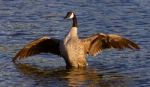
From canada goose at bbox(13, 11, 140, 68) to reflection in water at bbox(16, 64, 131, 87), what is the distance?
350 mm

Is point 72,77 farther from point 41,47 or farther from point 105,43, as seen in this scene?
point 41,47

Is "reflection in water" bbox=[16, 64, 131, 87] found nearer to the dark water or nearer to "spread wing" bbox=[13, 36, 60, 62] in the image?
the dark water

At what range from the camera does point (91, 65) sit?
18.2m

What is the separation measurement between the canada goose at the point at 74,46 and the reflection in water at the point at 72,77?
1.15 feet

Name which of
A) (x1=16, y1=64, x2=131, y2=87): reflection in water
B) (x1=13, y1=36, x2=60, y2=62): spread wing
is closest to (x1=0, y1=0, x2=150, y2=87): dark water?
(x1=16, y1=64, x2=131, y2=87): reflection in water

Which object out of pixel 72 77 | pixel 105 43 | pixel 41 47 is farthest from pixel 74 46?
pixel 72 77

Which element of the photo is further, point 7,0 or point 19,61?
point 7,0

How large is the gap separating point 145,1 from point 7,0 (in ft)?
14.3

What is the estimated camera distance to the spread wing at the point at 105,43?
1844 cm

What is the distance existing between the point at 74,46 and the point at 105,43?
3.04 feet

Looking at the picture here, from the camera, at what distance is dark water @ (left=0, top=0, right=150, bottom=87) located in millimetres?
16609

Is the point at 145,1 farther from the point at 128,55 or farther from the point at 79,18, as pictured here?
the point at 128,55

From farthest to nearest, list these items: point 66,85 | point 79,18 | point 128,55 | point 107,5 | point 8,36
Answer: point 107,5
point 79,18
point 8,36
point 128,55
point 66,85

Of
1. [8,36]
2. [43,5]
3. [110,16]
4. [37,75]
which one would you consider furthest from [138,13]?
[37,75]
